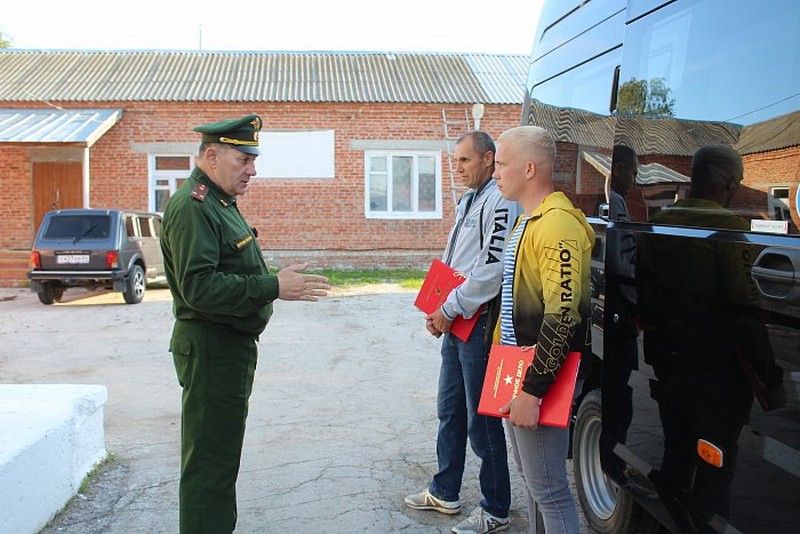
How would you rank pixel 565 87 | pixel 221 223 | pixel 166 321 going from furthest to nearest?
pixel 166 321 → pixel 565 87 → pixel 221 223

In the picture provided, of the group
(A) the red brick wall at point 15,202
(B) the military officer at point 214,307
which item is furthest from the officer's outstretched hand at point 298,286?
(A) the red brick wall at point 15,202

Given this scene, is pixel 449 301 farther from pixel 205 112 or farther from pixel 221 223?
pixel 205 112

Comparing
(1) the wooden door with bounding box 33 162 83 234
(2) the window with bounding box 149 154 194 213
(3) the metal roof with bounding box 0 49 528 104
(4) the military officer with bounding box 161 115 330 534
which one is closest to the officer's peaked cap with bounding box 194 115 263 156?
(4) the military officer with bounding box 161 115 330 534

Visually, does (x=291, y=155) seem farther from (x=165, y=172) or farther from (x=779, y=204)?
(x=779, y=204)

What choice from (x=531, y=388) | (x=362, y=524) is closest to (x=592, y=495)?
(x=362, y=524)

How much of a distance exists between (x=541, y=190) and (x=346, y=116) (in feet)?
55.1

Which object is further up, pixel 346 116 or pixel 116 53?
pixel 116 53

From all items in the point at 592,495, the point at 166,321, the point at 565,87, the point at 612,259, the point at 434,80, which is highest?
the point at 434,80

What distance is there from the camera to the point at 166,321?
1150 centimetres

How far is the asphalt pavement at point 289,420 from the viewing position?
4.08m

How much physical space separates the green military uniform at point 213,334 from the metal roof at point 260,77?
16264 millimetres

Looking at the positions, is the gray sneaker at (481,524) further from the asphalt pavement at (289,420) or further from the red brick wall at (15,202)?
the red brick wall at (15,202)

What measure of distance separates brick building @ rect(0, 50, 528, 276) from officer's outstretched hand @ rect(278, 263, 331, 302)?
15590 millimetres

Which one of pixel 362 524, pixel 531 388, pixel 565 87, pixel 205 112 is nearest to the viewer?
pixel 531 388
